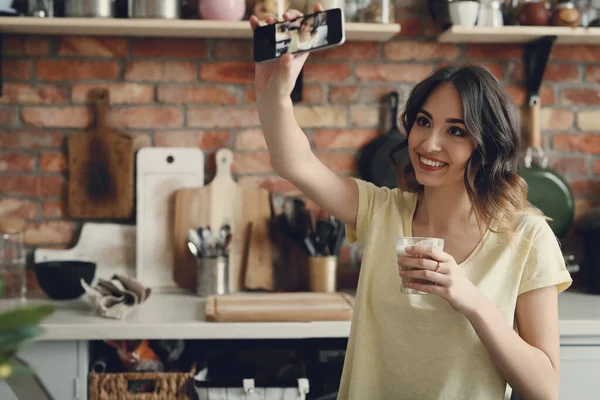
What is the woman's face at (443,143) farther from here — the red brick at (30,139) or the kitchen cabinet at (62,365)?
the red brick at (30,139)

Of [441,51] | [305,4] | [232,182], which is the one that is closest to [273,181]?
[232,182]

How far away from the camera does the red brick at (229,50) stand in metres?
2.40

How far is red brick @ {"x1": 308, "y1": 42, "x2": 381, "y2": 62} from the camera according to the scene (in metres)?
2.45

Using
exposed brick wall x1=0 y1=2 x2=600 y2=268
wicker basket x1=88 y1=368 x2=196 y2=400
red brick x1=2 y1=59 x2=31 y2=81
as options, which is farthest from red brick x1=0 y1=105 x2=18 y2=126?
wicker basket x1=88 y1=368 x2=196 y2=400

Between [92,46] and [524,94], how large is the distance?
159 centimetres

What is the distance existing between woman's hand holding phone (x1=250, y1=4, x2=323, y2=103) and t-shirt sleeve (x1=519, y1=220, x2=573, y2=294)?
585mm

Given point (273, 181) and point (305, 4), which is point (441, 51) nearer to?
point (305, 4)

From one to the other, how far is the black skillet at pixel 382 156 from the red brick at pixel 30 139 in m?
1.10

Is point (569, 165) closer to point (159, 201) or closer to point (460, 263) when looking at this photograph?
point (460, 263)

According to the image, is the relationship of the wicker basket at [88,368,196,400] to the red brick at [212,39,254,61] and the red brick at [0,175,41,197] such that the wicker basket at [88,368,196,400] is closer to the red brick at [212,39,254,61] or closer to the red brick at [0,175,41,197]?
the red brick at [0,175,41,197]

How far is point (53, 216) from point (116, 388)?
30.1 inches

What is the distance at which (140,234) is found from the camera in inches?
92.8

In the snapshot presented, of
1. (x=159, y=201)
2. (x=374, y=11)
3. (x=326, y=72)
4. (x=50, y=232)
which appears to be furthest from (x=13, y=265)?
(x=374, y=11)

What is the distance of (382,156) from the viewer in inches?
95.2
